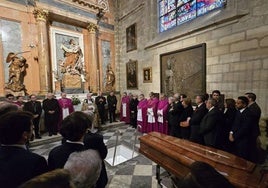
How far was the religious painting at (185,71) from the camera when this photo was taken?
5.07 metres

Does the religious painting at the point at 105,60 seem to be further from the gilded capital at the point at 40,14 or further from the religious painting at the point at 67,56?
the gilded capital at the point at 40,14

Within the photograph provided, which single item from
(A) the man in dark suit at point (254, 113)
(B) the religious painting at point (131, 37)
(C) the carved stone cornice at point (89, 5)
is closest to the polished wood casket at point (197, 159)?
(A) the man in dark suit at point (254, 113)

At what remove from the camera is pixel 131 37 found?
8305 millimetres

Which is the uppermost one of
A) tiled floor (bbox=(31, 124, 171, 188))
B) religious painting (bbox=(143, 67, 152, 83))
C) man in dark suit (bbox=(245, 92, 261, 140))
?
religious painting (bbox=(143, 67, 152, 83))

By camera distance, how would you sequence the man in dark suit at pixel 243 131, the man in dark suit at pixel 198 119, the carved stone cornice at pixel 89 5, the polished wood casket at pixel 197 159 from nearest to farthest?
1. the polished wood casket at pixel 197 159
2. the man in dark suit at pixel 243 131
3. the man in dark suit at pixel 198 119
4. the carved stone cornice at pixel 89 5

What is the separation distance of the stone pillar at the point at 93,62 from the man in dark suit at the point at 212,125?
610 centimetres

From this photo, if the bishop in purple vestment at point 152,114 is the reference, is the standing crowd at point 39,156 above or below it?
above

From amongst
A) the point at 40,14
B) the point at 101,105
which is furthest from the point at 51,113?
the point at 40,14

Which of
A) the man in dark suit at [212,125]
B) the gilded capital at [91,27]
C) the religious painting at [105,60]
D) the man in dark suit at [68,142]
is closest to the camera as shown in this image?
the man in dark suit at [68,142]

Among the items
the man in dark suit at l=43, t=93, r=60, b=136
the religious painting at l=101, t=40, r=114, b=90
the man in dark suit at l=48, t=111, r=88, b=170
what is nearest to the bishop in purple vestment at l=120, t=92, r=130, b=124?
the religious painting at l=101, t=40, r=114, b=90

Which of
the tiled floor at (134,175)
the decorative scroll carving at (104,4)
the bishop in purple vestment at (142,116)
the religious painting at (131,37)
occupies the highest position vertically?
the decorative scroll carving at (104,4)

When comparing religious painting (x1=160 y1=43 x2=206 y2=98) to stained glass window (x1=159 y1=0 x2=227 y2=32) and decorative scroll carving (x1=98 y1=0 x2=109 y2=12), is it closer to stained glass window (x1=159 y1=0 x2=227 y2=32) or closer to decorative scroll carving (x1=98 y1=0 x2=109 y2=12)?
stained glass window (x1=159 y1=0 x2=227 y2=32)

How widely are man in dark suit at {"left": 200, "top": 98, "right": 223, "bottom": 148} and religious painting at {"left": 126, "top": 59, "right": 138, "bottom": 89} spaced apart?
5260 mm

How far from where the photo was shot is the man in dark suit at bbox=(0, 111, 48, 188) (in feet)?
3.10
